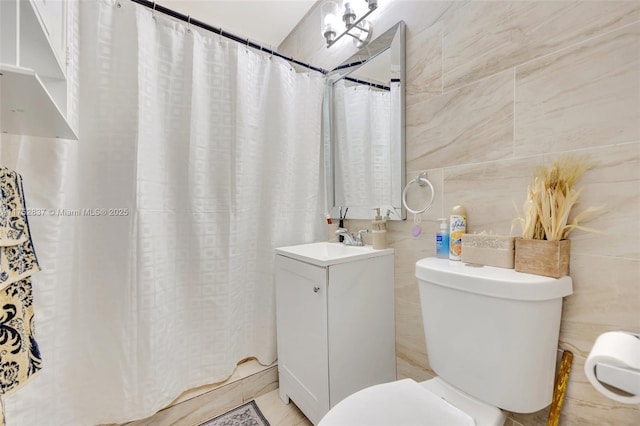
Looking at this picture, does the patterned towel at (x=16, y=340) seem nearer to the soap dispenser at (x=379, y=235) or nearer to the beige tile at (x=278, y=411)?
the beige tile at (x=278, y=411)

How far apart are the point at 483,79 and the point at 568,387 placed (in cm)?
97

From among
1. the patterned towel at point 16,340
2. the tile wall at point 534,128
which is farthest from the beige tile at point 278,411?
the patterned towel at point 16,340

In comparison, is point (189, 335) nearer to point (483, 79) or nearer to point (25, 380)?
point (25, 380)

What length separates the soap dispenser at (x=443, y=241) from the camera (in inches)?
38.2

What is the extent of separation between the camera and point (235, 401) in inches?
51.6

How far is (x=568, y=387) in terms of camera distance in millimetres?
727

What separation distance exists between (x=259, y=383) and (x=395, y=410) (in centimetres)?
94

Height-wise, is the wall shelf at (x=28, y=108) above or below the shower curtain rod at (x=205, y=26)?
below

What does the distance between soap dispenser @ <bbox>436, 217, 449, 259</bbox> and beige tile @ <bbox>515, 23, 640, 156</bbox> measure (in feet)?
1.08

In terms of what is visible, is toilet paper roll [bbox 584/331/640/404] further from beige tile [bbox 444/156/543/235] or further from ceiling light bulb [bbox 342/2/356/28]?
ceiling light bulb [bbox 342/2/356/28]

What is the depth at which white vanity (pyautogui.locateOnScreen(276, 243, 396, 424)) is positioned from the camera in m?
1.04

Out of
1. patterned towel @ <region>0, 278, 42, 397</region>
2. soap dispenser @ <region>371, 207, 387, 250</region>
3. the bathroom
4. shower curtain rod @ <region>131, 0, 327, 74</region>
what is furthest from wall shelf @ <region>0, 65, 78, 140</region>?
soap dispenser @ <region>371, 207, 387, 250</region>

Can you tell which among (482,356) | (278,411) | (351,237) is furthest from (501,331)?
(278,411)

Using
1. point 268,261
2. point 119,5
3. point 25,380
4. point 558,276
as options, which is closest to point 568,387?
point 558,276
